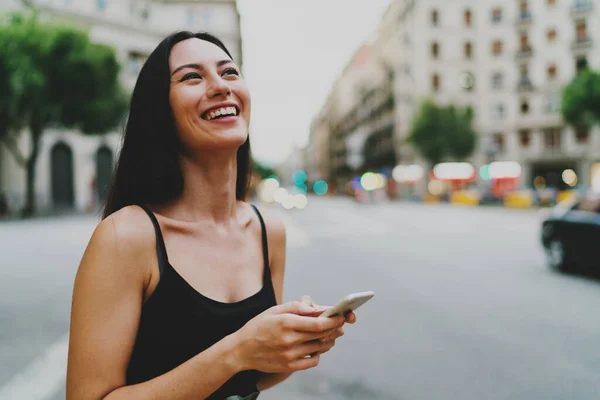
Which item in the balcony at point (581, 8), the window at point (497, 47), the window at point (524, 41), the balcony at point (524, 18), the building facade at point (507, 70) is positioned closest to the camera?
the balcony at point (581, 8)

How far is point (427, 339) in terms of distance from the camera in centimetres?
569

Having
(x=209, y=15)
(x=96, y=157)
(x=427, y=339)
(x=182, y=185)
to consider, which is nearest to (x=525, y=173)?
(x=209, y=15)

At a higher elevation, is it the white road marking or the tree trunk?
the tree trunk

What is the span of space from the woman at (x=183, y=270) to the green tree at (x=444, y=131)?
163ft

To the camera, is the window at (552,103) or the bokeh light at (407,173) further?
the bokeh light at (407,173)

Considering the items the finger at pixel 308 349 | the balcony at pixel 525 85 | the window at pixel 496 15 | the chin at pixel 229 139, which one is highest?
the window at pixel 496 15

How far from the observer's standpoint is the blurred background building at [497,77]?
48.0 m

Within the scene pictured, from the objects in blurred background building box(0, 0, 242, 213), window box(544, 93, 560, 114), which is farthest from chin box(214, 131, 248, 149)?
window box(544, 93, 560, 114)

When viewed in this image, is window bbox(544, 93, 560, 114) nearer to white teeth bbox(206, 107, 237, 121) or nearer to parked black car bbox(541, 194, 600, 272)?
parked black car bbox(541, 194, 600, 272)

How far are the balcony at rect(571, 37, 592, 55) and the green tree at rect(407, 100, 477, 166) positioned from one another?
32.7ft

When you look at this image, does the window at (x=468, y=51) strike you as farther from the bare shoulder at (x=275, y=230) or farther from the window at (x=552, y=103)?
the bare shoulder at (x=275, y=230)

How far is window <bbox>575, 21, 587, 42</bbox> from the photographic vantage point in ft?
152

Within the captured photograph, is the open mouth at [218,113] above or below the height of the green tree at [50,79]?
below

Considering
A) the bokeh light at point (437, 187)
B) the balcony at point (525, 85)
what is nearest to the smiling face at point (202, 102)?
the bokeh light at point (437, 187)
